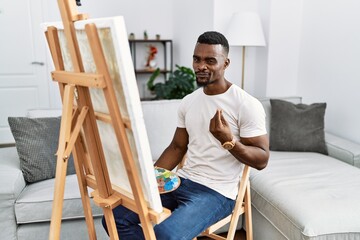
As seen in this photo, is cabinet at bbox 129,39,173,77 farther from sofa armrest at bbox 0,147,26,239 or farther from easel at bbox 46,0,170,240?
easel at bbox 46,0,170,240

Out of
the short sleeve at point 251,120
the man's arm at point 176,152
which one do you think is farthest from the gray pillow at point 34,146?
the short sleeve at point 251,120

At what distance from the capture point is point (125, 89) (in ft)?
3.02

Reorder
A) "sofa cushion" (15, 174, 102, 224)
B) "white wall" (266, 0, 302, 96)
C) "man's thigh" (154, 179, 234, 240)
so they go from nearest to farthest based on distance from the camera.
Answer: "man's thigh" (154, 179, 234, 240)
"sofa cushion" (15, 174, 102, 224)
"white wall" (266, 0, 302, 96)

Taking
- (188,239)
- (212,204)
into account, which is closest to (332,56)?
(212,204)

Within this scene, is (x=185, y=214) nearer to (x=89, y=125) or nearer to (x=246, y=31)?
(x=89, y=125)

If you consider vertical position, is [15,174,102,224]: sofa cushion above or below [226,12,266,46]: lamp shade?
below

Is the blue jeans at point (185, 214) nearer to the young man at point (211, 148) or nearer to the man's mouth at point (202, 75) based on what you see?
the young man at point (211, 148)

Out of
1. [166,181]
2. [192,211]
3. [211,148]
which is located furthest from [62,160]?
[211,148]

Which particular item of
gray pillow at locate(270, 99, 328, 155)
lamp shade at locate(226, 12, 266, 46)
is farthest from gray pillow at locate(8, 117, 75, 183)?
lamp shade at locate(226, 12, 266, 46)

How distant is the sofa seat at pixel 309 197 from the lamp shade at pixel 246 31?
1197 millimetres

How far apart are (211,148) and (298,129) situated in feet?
3.97

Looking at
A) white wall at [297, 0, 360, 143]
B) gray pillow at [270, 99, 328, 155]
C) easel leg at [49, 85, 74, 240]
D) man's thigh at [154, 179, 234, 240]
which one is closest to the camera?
easel leg at [49, 85, 74, 240]

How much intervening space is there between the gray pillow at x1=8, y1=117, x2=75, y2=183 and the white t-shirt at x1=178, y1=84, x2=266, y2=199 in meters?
0.93

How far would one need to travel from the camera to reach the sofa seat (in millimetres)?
1538
